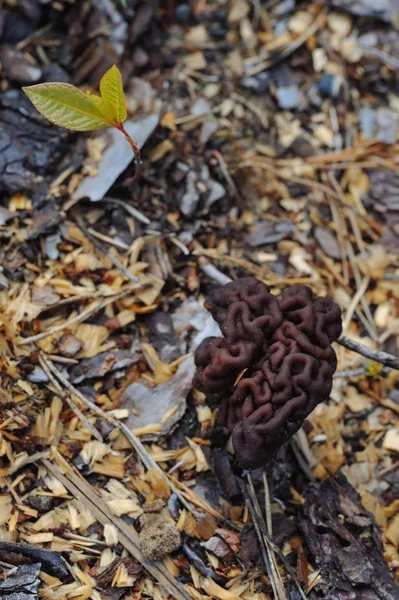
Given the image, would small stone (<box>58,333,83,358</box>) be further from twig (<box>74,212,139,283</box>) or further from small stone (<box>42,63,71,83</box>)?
small stone (<box>42,63,71,83</box>)

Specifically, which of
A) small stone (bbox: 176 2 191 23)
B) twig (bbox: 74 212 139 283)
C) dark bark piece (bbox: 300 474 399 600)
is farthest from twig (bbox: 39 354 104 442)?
small stone (bbox: 176 2 191 23)

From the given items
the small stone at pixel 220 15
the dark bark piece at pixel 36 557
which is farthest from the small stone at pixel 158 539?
the small stone at pixel 220 15

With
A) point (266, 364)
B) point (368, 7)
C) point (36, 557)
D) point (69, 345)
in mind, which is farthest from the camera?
point (368, 7)

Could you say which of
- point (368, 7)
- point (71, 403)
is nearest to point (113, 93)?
point (71, 403)

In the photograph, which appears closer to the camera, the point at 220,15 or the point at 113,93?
the point at 113,93

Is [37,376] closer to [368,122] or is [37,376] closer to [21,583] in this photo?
[21,583]

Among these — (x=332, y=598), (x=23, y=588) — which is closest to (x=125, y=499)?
(x=23, y=588)
